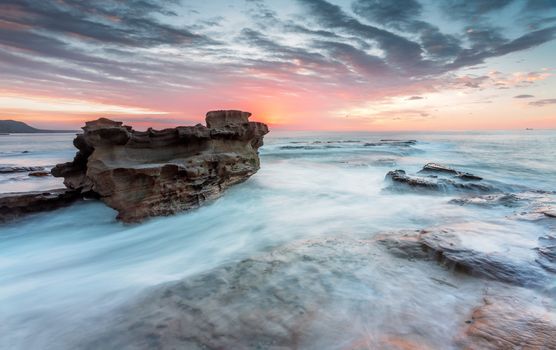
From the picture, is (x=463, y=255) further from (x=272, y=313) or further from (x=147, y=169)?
(x=147, y=169)

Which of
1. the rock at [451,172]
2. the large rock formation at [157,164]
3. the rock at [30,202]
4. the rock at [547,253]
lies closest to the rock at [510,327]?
the rock at [547,253]

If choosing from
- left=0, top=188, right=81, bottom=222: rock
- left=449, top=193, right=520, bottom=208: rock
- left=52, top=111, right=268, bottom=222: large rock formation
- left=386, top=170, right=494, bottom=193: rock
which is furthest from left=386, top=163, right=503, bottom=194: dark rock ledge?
left=0, top=188, right=81, bottom=222: rock

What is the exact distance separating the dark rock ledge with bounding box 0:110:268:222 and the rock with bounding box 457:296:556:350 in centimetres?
615

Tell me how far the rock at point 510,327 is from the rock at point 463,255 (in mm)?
579

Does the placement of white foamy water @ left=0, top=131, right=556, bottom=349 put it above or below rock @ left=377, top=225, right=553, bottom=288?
below

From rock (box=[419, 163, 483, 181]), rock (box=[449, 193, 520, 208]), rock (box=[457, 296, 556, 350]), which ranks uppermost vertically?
rock (box=[419, 163, 483, 181])

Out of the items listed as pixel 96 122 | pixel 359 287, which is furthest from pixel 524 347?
pixel 96 122

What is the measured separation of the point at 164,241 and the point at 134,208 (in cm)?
131

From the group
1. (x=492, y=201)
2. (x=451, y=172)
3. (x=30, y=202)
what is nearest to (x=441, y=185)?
(x=492, y=201)

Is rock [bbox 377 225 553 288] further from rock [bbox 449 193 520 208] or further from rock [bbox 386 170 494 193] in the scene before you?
rock [bbox 386 170 494 193]

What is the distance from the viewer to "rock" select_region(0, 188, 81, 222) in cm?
703

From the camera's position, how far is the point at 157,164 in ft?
23.4

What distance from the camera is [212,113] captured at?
9.19 m

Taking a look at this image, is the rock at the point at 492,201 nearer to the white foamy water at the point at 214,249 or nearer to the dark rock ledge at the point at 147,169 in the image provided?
the white foamy water at the point at 214,249
